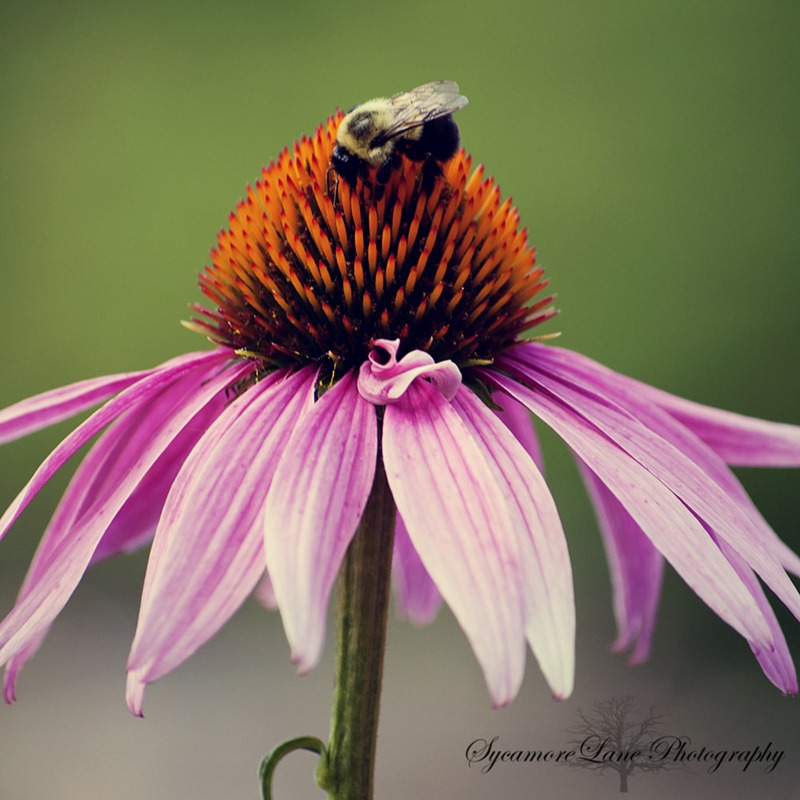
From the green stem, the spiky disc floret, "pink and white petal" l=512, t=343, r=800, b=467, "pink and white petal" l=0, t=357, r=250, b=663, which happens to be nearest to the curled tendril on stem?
the green stem

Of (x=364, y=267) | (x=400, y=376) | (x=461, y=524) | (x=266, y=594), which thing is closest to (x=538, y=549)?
(x=461, y=524)

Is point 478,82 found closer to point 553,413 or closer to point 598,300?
point 598,300

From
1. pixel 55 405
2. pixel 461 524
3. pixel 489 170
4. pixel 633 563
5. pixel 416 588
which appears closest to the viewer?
pixel 461 524

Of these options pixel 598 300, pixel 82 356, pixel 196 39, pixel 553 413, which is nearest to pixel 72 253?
pixel 82 356

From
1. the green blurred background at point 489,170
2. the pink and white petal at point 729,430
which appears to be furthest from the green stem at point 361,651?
the green blurred background at point 489,170

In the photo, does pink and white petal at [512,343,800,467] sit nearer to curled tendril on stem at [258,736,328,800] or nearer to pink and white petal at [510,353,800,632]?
pink and white petal at [510,353,800,632]

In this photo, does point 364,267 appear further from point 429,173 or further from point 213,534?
point 213,534
